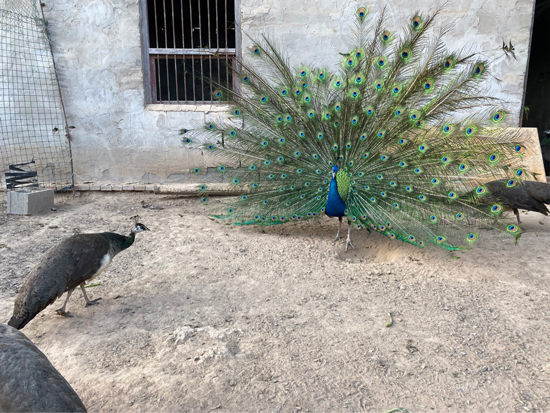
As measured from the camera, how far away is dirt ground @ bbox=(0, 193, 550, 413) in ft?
7.16

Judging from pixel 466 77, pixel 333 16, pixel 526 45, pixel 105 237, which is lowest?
pixel 105 237

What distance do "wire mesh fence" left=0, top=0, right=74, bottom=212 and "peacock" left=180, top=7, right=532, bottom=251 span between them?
3.26 metres

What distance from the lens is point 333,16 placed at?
6.06 m

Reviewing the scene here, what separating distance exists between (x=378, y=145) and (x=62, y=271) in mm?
3059

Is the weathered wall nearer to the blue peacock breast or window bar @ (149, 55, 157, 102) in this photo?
window bar @ (149, 55, 157, 102)

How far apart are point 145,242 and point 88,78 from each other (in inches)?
136

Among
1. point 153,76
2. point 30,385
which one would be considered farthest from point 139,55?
point 30,385

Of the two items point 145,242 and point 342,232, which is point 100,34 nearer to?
point 145,242

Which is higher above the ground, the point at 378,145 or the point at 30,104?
the point at 30,104

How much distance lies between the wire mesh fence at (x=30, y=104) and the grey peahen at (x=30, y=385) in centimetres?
509

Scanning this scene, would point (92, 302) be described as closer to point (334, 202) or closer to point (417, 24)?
point (334, 202)

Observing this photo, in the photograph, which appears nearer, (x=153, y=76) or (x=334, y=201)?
(x=334, y=201)

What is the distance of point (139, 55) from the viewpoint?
6.20 metres

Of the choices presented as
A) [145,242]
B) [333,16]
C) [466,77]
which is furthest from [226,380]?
[333,16]
